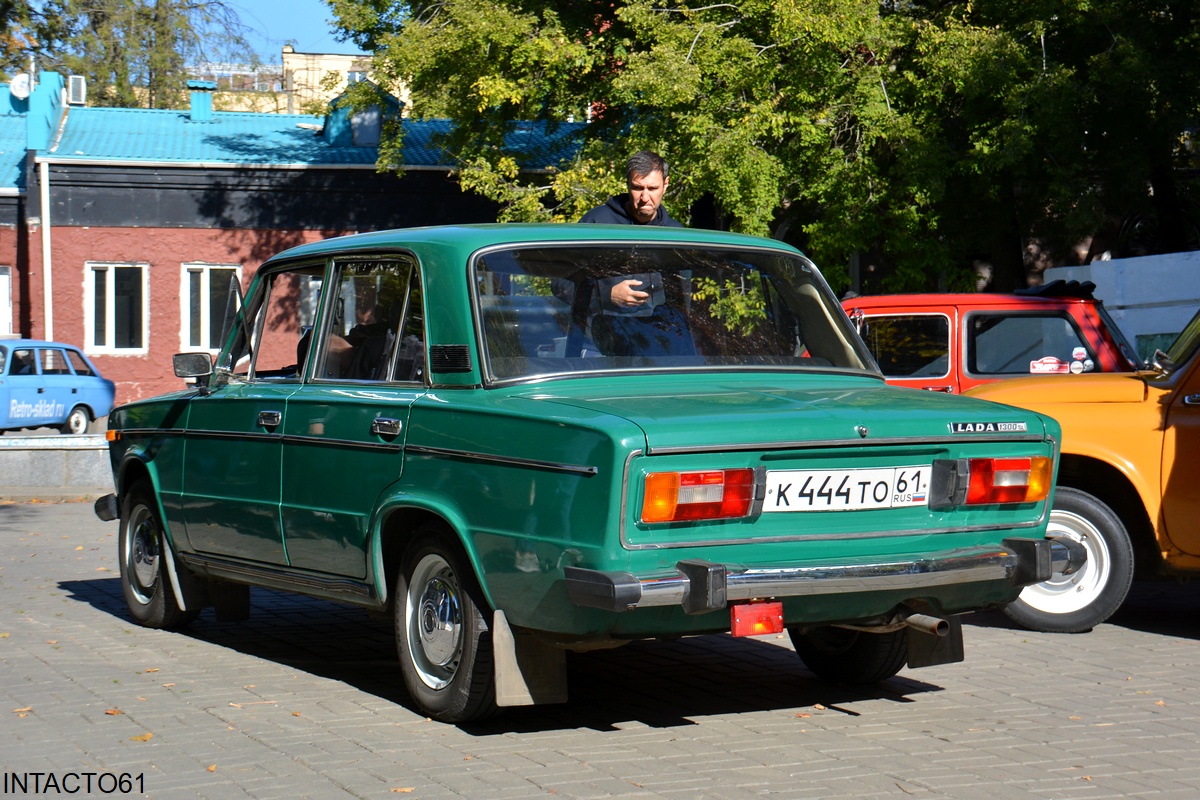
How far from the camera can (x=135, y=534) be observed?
8.31 m

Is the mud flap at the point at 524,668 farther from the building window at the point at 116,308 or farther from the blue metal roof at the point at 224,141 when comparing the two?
the building window at the point at 116,308

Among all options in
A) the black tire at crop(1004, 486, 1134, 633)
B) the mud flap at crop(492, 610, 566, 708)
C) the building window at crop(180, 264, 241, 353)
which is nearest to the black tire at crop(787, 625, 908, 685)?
the mud flap at crop(492, 610, 566, 708)

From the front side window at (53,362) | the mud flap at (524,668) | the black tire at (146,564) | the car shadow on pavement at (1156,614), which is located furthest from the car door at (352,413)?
the front side window at (53,362)

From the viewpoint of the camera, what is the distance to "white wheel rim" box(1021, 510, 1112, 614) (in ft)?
26.1

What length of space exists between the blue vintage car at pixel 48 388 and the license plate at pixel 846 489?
70.1 ft

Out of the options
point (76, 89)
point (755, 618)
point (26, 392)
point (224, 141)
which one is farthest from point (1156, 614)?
point (76, 89)

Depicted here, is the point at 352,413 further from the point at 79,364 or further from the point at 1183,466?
the point at 79,364

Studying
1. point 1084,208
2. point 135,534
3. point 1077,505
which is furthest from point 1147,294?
point 135,534

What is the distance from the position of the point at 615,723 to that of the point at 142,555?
3500 millimetres

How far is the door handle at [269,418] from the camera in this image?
656 centimetres

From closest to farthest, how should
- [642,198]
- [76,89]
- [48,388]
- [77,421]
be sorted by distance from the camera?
[642,198] → [48,388] → [77,421] → [76,89]

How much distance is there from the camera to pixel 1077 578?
7996 mm

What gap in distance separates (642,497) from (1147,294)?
41.1 ft

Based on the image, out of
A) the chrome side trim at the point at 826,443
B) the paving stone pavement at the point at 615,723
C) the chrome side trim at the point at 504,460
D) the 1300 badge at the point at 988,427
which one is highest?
the 1300 badge at the point at 988,427
